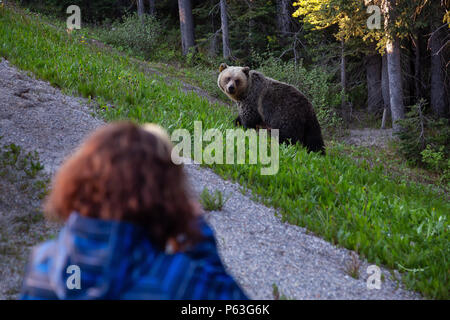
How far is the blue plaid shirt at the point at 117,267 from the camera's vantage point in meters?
1.69

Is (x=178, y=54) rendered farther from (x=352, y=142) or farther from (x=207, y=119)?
Result: (x=207, y=119)

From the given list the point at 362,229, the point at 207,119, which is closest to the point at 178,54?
the point at 207,119

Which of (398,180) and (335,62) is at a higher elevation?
(335,62)

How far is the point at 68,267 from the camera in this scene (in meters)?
1.77

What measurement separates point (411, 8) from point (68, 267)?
12.1 m

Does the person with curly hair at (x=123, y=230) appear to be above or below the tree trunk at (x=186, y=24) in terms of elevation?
below

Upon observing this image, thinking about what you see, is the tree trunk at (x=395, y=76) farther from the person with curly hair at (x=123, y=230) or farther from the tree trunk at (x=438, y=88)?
the person with curly hair at (x=123, y=230)

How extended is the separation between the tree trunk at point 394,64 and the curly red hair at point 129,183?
37.1 ft

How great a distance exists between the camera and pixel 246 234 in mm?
4742

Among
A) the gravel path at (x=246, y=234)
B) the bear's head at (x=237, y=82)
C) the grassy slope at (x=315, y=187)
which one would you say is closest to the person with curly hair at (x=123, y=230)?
the gravel path at (x=246, y=234)

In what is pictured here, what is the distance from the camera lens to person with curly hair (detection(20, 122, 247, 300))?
1699 mm

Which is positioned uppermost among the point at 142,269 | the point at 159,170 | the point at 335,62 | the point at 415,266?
the point at 335,62

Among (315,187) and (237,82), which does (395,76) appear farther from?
(315,187)
